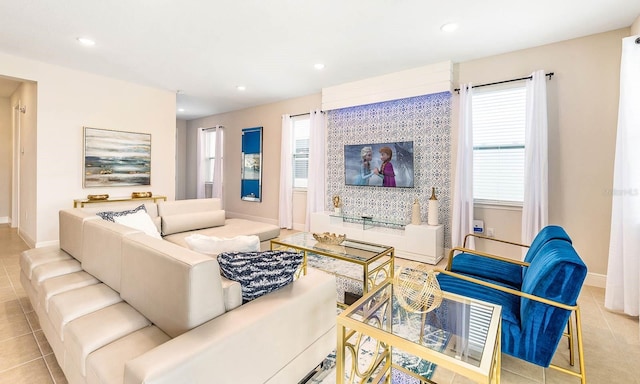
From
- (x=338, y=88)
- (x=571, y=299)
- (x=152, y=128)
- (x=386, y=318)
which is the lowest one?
(x=386, y=318)

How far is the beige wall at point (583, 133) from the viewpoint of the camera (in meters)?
3.08

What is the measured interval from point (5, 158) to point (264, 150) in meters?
5.41

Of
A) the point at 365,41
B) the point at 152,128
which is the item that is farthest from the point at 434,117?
the point at 152,128

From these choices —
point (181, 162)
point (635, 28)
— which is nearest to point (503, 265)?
point (635, 28)

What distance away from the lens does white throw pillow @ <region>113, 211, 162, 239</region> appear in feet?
8.66

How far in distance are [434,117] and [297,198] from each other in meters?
3.01

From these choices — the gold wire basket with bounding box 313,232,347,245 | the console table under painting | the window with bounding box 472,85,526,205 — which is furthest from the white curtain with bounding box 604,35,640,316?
the console table under painting

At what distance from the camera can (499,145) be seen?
3.70 metres

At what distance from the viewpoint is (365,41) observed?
338 centimetres

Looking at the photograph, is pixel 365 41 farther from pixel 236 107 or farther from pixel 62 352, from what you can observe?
pixel 236 107

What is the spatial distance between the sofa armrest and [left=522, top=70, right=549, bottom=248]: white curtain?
287cm

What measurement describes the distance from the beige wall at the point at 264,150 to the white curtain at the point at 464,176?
103 inches

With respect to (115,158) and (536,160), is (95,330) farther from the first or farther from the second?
(115,158)

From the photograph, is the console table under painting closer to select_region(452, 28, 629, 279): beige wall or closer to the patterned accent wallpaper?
the patterned accent wallpaper
